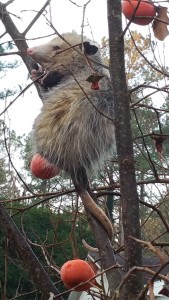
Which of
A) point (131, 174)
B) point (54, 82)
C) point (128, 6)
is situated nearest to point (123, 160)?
point (131, 174)

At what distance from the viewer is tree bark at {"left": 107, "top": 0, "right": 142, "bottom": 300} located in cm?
94

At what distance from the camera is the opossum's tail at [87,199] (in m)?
1.47

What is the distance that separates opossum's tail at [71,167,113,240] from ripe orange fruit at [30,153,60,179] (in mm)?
65

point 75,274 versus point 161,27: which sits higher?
point 161,27

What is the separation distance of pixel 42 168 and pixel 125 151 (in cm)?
66

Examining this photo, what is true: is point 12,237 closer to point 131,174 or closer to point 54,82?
point 131,174

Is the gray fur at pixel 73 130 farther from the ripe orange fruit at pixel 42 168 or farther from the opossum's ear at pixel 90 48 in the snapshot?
the opossum's ear at pixel 90 48

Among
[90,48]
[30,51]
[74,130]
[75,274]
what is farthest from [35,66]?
[75,274]

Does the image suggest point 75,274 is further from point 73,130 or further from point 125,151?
point 73,130

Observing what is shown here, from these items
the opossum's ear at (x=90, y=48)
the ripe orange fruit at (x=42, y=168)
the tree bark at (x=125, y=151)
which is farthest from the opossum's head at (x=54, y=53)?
the tree bark at (x=125, y=151)

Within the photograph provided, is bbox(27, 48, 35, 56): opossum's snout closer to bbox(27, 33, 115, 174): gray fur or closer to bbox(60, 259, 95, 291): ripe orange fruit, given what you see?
bbox(27, 33, 115, 174): gray fur

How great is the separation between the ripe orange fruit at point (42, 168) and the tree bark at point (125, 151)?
63cm

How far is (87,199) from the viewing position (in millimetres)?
1541

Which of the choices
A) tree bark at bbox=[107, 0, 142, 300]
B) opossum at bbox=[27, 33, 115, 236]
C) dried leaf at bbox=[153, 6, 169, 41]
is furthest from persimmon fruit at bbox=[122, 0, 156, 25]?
opossum at bbox=[27, 33, 115, 236]
